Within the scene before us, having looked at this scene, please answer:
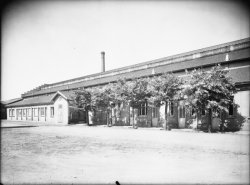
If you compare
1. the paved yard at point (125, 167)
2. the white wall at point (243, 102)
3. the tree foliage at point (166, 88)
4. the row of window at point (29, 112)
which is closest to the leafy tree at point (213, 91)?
the white wall at point (243, 102)

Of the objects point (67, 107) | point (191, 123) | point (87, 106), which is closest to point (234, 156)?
point (191, 123)

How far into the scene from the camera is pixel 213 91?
16344 millimetres

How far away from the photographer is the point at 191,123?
20.2 metres

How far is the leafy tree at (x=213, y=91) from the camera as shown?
633 inches

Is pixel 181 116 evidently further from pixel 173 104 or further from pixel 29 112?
pixel 29 112

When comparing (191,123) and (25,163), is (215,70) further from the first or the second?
(25,163)

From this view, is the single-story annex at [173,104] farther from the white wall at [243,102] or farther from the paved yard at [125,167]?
the paved yard at [125,167]

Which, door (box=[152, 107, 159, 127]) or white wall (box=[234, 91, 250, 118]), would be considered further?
door (box=[152, 107, 159, 127])

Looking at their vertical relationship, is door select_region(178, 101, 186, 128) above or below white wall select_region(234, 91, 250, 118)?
below

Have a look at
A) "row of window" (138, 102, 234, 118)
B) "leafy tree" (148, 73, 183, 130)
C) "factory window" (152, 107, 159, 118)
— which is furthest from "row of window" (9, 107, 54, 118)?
"leafy tree" (148, 73, 183, 130)

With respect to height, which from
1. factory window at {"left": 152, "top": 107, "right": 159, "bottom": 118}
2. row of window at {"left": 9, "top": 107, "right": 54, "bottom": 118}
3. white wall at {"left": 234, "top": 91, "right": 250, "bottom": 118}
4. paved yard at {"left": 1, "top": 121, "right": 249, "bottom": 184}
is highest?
white wall at {"left": 234, "top": 91, "right": 250, "bottom": 118}

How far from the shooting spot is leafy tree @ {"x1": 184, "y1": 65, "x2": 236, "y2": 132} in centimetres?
1608

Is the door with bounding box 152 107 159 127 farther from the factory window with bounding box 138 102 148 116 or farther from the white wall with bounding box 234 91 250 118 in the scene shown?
the white wall with bounding box 234 91 250 118

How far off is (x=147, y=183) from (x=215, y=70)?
552 inches
